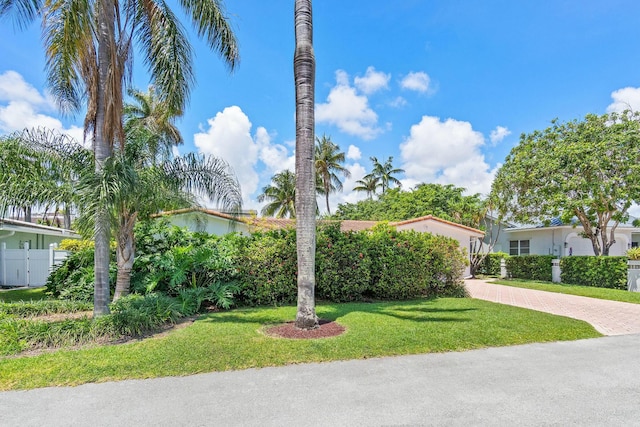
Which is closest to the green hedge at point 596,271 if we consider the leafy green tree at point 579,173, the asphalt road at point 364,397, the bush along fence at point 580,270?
the bush along fence at point 580,270

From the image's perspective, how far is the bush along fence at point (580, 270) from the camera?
1418 centimetres

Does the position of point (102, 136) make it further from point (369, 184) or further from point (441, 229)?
point (369, 184)

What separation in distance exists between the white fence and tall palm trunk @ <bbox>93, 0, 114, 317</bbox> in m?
9.36

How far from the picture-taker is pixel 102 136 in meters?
7.32

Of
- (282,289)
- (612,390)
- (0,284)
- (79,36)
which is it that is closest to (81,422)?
(612,390)

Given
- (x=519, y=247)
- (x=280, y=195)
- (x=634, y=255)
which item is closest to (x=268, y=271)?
(x=634, y=255)

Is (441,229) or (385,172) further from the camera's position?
(385,172)

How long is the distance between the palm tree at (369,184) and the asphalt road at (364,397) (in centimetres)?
3739

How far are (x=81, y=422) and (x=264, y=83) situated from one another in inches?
378

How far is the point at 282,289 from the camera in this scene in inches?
380

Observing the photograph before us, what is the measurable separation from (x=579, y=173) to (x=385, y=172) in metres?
26.7

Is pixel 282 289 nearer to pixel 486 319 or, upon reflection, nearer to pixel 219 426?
pixel 486 319

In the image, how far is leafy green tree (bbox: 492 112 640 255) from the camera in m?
14.9

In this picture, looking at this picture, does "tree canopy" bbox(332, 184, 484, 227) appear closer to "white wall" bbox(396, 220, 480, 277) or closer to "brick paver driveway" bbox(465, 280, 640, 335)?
"white wall" bbox(396, 220, 480, 277)
